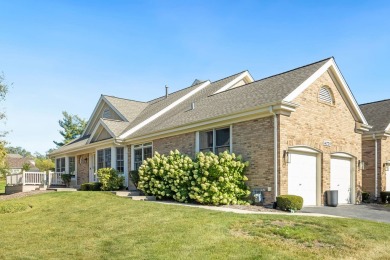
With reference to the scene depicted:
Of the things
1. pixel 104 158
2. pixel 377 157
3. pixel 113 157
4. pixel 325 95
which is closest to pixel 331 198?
pixel 325 95

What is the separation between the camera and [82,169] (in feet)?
96.6

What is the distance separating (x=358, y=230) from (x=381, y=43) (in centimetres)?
928

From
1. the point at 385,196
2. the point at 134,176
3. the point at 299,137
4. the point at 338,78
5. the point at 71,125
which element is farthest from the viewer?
the point at 71,125

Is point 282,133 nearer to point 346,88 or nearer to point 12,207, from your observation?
point 346,88

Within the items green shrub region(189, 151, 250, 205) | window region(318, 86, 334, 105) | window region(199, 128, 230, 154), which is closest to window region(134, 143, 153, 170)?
window region(199, 128, 230, 154)

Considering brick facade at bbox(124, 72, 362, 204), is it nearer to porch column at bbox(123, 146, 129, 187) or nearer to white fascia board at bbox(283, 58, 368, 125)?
white fascia board at bbox(283, 58, 368, 125)

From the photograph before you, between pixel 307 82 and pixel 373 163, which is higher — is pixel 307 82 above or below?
above

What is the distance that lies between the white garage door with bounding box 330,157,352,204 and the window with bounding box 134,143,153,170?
10.4 meters

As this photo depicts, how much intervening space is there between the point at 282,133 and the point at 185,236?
7141 millimetres

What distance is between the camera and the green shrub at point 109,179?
21.8 metres

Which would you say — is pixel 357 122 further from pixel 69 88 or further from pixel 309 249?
pixel 69 88

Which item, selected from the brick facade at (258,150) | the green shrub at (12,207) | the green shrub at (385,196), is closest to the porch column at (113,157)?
the green shrub at (12,207)

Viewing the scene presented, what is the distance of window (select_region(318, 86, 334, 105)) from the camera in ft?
55.0

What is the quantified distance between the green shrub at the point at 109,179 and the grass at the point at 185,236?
887 cm
